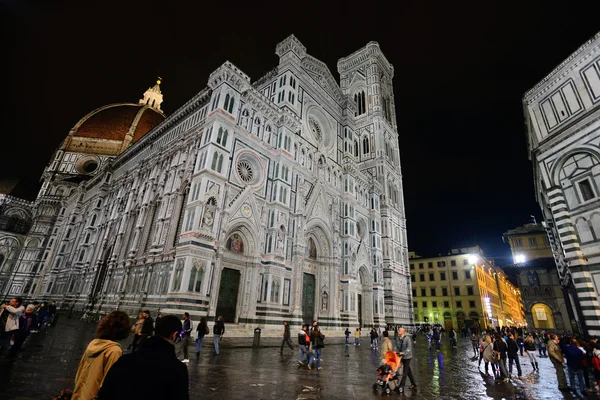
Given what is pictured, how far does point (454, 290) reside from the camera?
157 feet

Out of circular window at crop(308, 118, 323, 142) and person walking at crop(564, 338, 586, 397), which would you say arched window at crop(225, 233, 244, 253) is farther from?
person walking at crop(564, 338, 586, 397)

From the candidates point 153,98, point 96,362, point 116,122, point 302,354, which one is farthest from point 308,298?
point 153,98

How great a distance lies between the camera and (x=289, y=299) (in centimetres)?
2052

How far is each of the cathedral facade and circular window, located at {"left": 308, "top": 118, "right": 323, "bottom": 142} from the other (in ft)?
0.91

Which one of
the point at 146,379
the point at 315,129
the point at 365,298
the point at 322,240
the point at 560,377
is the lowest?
the point at 560,377

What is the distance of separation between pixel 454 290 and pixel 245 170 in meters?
43.9

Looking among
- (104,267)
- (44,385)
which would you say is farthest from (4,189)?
(44,385)

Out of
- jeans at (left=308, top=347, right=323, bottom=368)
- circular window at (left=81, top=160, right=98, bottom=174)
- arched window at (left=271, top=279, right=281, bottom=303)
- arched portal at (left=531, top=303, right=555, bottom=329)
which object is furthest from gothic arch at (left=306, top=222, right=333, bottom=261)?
circular window at (left=81, top=160, right=98, bottom=174)

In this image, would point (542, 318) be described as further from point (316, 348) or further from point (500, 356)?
point (316, 348)

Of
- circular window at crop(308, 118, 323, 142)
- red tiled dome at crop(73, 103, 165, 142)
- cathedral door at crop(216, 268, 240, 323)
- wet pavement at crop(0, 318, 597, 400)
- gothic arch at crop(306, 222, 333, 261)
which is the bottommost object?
wet pavement at crop(0, 318, 597, 400)

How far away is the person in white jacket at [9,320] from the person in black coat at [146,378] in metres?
7.75

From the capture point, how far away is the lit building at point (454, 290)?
45.6 metres

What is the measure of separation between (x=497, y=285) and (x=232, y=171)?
2613 inches

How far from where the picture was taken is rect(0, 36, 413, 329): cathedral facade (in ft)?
58.4
